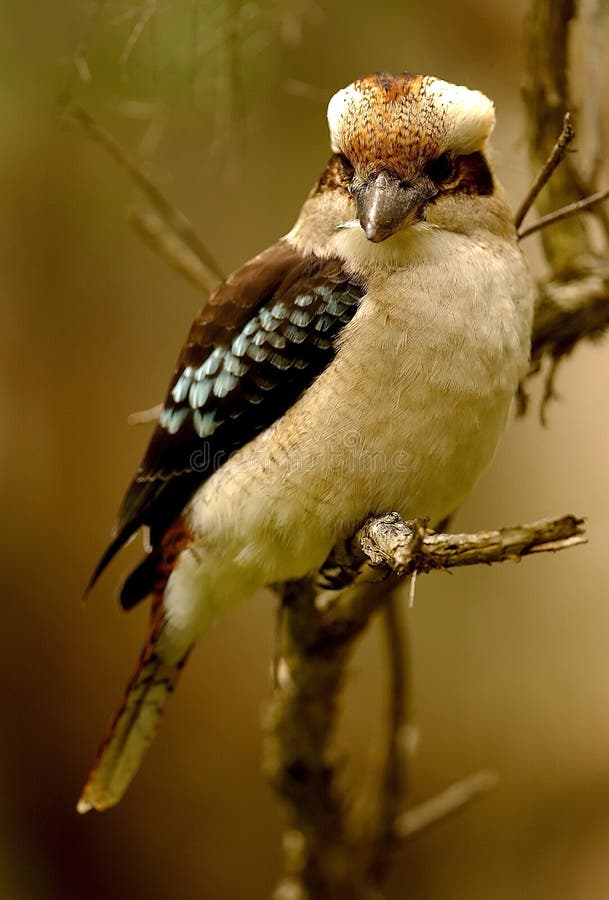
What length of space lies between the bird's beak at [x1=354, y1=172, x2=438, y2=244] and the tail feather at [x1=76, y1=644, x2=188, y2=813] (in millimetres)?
862

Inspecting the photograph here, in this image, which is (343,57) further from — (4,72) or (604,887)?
(604,887)

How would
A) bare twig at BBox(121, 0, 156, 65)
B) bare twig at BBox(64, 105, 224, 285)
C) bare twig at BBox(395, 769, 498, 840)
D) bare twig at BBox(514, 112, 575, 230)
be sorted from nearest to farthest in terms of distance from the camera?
bare twig at BBox(514, 112, 575, 230) → bare twig at BBox(121, 0, 156, 65) → bare twig at BBox(64, 105, 224, 285) → bare twig at BBox(395, 769, 498, 840)

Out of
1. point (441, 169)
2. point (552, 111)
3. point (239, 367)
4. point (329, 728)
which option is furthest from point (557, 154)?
point (329, 728)

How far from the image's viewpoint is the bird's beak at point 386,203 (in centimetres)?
141

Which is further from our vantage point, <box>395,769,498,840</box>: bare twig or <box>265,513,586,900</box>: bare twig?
<box>395,769,498,840</box>: bare twig

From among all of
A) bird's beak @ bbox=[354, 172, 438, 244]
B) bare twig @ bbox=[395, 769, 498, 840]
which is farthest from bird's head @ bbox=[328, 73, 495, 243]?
bare twig @ bbox=[395, 769, 498, 840]

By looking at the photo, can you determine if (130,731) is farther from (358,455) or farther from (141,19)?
(141,19)

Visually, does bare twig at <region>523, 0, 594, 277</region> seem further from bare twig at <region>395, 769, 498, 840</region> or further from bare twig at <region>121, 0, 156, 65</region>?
bare twig at <region>395, 769, 498, 840</region>

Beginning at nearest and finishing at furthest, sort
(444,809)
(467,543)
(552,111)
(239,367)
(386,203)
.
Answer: (467,543)
(386,203)
(239,367)
(552,111)
(444,809)

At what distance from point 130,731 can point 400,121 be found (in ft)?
3.70

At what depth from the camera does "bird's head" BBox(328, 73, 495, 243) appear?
4.72ft

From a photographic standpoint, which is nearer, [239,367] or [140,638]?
[239,367]

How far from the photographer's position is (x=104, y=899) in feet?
9.99

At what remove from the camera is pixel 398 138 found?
4.76 feet
